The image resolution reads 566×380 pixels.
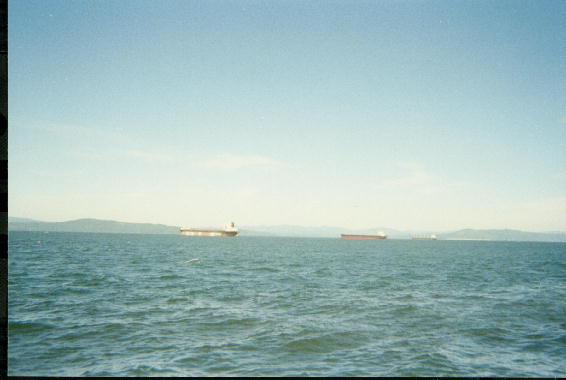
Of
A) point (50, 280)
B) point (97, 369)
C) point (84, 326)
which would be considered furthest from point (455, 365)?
point (50, 280)

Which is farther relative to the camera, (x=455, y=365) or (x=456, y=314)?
(x=456, y=314)

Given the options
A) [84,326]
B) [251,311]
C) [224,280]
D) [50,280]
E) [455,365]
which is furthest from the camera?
[224,280]

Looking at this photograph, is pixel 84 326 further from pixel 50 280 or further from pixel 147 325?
pixel 50 280

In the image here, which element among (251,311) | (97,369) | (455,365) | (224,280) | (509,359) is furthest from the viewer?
(224,280)

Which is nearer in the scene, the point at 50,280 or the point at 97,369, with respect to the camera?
the point at 97,369

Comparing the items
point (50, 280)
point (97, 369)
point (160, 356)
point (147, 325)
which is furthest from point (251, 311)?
point (50, 280)

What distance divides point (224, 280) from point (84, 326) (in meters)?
15.5

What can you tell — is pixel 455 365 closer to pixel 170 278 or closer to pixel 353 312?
pixel 353 312

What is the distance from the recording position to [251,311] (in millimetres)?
18625

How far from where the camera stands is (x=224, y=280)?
30.5 meters

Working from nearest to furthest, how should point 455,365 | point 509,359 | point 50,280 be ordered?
point 455,365 → point 509,359 → point 50,280

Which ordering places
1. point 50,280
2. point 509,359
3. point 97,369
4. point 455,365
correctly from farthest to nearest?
1. point 50,280
2. point 509,359
3. point 455,365
4. point 97,369

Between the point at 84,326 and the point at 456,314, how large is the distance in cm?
1924

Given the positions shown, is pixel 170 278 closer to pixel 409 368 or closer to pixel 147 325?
pixel 147 325
